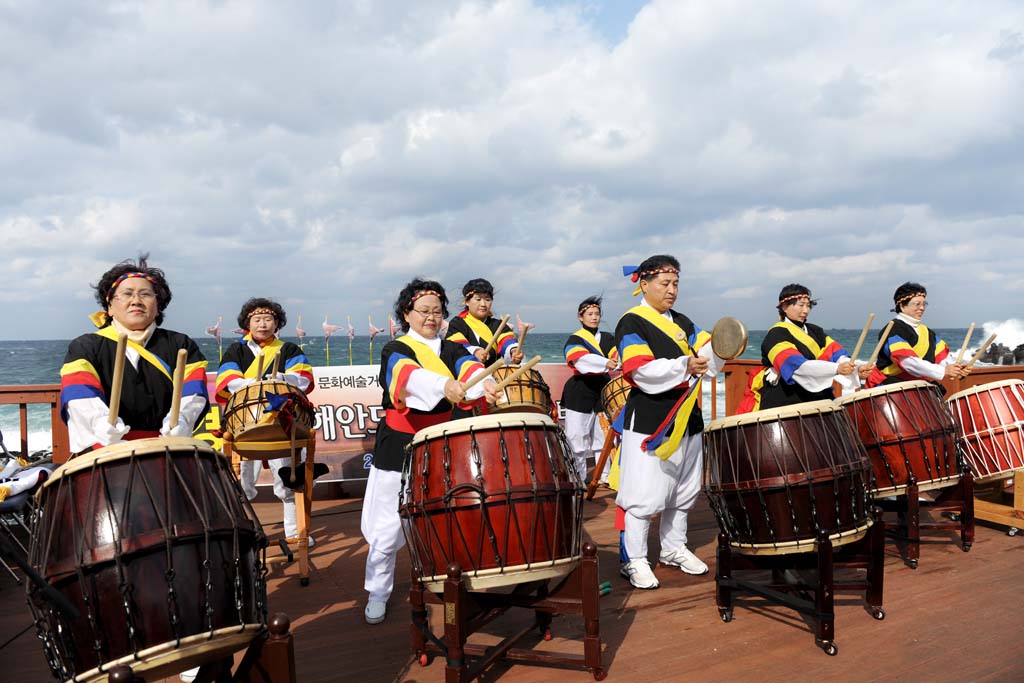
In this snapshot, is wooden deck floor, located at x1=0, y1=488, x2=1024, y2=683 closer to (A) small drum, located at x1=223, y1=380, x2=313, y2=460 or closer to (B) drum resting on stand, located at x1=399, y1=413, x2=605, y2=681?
(B) drum resting on stand, located at x1=399, y1=413, x2=605, y2=681

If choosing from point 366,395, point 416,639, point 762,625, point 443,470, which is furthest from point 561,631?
point 366,395

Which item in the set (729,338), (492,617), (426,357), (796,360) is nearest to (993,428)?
(796,360)

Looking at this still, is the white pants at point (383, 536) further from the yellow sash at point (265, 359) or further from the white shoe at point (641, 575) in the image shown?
the yellow sash at point (265, 359)

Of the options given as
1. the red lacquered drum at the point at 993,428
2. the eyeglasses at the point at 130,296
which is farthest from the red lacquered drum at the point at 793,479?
the eyeglasses at the point at 130,296

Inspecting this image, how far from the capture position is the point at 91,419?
238 cm

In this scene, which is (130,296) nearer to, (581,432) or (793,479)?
(793,479)

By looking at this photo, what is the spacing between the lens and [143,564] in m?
1.64

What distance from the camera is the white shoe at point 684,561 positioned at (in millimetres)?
3582

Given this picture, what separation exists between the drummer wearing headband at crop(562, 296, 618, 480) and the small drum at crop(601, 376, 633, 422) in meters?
0.56

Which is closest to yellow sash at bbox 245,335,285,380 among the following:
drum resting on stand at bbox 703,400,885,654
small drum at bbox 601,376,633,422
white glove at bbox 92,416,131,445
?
white glove at bbox 92,416,131,445

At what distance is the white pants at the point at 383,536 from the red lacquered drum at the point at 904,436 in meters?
2.36

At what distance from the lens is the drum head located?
271cm

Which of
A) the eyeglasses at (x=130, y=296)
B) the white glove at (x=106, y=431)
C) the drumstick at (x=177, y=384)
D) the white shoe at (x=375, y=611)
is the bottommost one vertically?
the white shoe at (x=375, y=611)

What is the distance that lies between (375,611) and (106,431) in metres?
1.43
